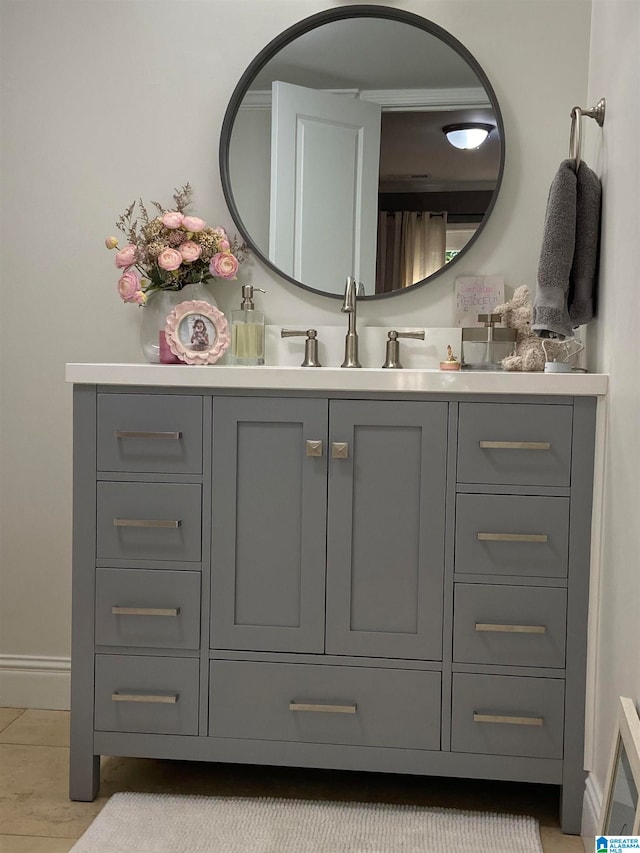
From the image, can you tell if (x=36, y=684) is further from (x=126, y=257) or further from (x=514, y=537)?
(x=514, y=537)

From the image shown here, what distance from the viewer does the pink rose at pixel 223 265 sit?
232cm

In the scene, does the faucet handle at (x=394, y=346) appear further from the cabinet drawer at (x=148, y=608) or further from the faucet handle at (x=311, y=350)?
the cabinet drawer at (x=148, y=608)

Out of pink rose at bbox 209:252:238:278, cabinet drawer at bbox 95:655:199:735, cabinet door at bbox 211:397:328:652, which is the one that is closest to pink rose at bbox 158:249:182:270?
pink rose at bbox 209:252:238:278

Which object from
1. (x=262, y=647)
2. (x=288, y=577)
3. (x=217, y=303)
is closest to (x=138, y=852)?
(x=262, y=647)

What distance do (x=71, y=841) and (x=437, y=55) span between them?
212cm

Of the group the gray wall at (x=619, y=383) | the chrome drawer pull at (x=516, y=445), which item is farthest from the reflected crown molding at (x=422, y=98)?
the chrome drawer pull at (x=516, y=445)

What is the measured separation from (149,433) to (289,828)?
91 cm

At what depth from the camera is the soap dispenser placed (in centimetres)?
237

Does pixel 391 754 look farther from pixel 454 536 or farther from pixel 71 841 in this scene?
pixel 71 841

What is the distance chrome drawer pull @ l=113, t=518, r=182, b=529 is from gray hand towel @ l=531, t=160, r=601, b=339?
3.06 feet

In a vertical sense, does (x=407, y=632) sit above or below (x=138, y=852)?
above

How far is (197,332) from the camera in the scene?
2240mm

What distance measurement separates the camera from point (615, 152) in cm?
188

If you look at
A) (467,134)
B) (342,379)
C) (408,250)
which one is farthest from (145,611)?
A: (467,134)
